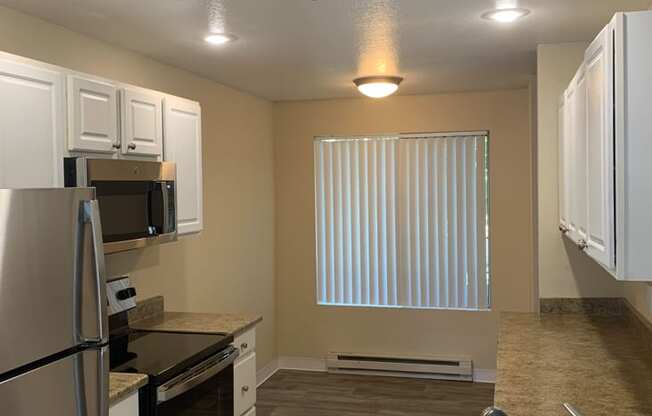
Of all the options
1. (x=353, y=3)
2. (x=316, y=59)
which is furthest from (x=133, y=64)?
(x=353, y=3)

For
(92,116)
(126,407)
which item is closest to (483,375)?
(126,407)

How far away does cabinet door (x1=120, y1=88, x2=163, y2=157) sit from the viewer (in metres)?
3.25

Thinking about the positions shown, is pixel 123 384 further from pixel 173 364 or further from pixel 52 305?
pixel 52 305

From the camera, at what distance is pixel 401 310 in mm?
6074

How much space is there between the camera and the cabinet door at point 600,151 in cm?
204

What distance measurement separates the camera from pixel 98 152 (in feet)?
9.95

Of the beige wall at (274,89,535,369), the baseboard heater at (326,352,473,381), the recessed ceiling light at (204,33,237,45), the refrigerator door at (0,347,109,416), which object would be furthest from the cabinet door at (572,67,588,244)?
the baseboard heater at (326,352,473,381)

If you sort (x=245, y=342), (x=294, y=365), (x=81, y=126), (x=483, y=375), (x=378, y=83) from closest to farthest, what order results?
(x=81, y=126) < (x=245, y=342) < (x=378, y=83) < (x=483, y=375) < (x=294, y=365)

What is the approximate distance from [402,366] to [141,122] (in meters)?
3.55

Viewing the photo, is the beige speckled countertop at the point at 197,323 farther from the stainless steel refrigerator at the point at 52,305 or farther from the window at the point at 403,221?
the window at the point at 403,221

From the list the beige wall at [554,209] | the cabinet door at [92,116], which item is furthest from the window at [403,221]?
the cabinet door at [92,116]

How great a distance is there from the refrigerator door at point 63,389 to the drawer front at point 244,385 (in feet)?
5.19

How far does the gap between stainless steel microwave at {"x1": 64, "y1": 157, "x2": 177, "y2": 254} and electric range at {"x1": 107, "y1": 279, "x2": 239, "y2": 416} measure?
18.3 inches

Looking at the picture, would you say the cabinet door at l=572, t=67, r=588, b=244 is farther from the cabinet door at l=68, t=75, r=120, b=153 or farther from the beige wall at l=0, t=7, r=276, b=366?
the beige wall at l=0, t=7, r=276, b=366
